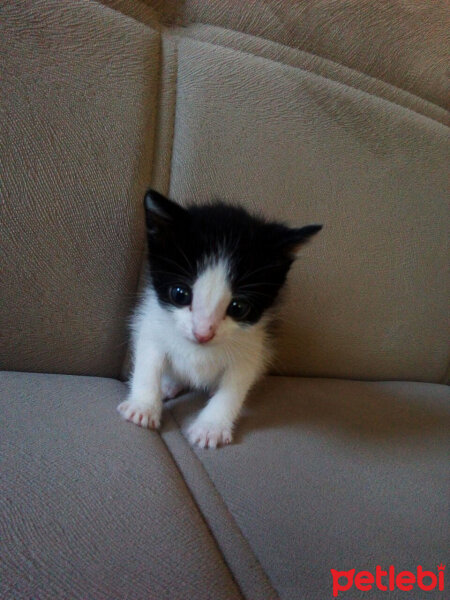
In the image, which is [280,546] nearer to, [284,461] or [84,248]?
[284,461]

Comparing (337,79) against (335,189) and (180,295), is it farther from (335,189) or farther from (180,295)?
(180,295)

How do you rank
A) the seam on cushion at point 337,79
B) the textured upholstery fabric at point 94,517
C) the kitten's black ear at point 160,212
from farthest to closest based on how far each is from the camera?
the seam on cushion at point 337,79
the kitten's black ear at point 160,212
the textured upholstery fabric at point 94,517

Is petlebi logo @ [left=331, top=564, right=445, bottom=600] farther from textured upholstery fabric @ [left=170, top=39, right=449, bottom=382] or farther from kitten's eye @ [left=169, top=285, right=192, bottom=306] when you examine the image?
textured upholstery fabric @ [left=170, top=39, right=449, bottom=382]

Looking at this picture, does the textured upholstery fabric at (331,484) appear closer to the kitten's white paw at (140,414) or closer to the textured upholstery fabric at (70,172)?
the kitten's white paw at (140,414)

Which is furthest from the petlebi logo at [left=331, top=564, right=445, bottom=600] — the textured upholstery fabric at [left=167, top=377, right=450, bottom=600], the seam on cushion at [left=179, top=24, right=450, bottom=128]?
the seam on cushion at [left=179, top=24, right=450, bottom=128]

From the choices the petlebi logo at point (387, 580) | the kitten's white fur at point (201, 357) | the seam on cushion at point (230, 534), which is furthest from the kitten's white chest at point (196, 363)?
the petlebi logo at point (387, 580)

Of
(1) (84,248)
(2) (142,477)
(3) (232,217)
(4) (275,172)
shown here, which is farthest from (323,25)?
(2) (142,477)
